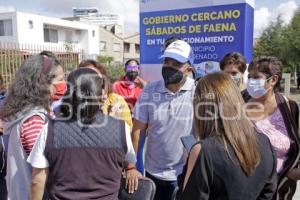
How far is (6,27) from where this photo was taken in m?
32.1

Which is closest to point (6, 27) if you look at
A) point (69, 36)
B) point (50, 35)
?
point (50, 35)

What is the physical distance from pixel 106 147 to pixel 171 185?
38.7 inches

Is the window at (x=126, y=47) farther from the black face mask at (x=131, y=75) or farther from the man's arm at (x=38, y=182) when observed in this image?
the man's arm at (x=38, y=182)

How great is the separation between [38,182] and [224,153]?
3.15ft

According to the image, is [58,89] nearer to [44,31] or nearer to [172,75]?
[172,75]

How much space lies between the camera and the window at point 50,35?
37188mm

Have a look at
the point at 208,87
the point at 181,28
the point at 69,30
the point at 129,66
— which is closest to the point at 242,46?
the point at 181,28

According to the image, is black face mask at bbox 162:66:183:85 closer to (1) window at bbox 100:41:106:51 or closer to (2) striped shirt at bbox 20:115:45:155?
(2) striped shirt at bbox 20:115:45:155

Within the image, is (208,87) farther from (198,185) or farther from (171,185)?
(171,185)

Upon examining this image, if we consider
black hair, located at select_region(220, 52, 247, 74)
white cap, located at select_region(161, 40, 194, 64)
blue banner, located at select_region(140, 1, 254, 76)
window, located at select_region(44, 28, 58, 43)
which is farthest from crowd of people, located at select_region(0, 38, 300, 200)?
window, located at select_region(44, 28, 58, 43)

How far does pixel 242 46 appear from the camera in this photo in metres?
4.01

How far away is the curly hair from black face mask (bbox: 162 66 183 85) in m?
0.91

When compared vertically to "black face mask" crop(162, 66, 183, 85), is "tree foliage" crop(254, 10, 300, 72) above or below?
above

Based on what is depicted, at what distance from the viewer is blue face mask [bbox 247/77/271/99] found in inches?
95.7
